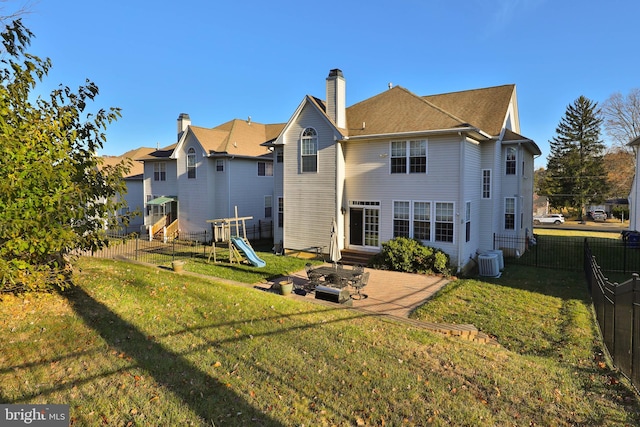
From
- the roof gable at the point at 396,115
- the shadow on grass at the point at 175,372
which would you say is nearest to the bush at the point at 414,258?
the roof gable at the point at 396,115

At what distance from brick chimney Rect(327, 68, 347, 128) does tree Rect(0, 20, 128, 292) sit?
36.7 feet

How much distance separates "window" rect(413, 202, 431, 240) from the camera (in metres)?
16.4

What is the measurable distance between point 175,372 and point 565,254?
2139 cm

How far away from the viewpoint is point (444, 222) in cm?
1603

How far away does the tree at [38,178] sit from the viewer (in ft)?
21.3

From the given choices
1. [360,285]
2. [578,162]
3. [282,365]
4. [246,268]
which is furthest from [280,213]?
[578,162]

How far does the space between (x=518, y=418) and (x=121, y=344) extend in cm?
676

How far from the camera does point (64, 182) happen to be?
23.1 feet

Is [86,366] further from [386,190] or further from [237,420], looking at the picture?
[386,190]

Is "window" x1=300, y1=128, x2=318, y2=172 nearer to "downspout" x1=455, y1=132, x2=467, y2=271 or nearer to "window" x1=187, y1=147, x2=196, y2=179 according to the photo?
"downspout" x1=455, y1=132, x2=467, y2=271

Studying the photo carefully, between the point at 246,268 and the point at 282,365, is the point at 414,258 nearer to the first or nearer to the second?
the point at 246,268

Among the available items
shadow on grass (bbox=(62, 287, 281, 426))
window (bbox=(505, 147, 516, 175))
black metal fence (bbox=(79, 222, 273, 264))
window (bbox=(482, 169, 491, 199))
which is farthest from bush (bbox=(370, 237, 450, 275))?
shadow on grass (bbox=(62, 287, 281, 426))

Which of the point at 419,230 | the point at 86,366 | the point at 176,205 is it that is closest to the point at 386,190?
the point at 419,230

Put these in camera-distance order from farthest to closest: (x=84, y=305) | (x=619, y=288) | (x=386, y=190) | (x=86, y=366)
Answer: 1. (x=386, y=190)
2. (x=84, y=305)
3. (x=619, y=288)
4. (x=86, y=366)
